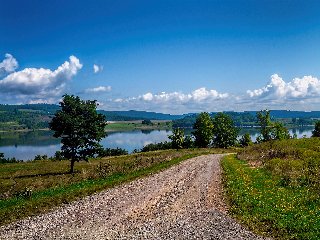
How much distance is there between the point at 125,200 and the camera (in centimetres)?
2625

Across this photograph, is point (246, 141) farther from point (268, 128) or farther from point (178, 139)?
point (178, 139)

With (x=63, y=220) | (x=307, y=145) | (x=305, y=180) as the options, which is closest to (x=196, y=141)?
(x=307, y=145)

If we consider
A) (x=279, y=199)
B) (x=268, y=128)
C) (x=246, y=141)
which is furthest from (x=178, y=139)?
(x=279, y=199)

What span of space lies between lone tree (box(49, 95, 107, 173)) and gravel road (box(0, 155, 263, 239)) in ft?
108

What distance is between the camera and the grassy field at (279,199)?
58.6 feet

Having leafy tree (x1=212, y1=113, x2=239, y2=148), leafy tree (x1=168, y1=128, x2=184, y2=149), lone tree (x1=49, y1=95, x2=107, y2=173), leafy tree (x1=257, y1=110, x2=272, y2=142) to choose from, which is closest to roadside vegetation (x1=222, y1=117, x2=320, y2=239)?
lone tree (x1=49, y1=95, x2=107, y2=173)

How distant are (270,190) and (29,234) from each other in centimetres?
1811

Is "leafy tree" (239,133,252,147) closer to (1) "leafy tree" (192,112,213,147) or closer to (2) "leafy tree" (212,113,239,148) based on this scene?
(2) "leafy tree" (212,113,239,148)

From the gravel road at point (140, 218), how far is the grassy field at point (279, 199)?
1.27m

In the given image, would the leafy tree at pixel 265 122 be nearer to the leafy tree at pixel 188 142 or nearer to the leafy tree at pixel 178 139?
the leafy tree at pixel 188 142

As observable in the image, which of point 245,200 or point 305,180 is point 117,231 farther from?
point 305,180

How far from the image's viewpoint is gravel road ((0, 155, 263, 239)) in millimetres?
17734

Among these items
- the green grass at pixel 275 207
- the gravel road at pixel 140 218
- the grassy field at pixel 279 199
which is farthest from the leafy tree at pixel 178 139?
the gravel road at pixel 140 218

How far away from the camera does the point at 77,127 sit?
6134 cm
